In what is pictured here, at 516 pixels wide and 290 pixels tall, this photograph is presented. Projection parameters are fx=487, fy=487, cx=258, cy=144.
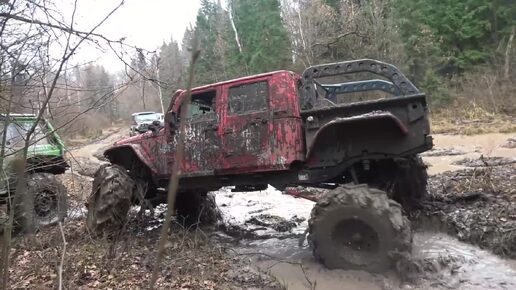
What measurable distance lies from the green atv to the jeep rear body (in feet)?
4.31

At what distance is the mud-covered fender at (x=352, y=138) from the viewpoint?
5293mm

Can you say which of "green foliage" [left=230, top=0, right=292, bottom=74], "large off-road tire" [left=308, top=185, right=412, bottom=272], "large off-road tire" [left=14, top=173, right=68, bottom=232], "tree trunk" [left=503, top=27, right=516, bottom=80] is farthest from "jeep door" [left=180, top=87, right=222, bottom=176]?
"green foliage" [left=230, top=0, right=292, bottom=74]

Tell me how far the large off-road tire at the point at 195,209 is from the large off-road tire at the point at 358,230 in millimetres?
3301

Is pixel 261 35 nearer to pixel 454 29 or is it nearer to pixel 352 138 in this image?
pixel 454 29

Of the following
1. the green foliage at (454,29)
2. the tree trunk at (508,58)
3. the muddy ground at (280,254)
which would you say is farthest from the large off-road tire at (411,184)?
the green foliage at (454,29)

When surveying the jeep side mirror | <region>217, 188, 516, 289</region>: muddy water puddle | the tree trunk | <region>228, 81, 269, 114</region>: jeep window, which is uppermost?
the tree trunk

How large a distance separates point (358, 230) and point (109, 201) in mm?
3312

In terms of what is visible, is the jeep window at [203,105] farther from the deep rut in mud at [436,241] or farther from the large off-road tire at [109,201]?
the deep rut in mud at [436,241]

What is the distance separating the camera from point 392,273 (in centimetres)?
485

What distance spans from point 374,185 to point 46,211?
15.4 ft

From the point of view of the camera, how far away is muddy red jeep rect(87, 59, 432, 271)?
5.02 meters

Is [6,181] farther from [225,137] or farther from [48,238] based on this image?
[225,137]

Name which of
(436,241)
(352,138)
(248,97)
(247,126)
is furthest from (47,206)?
(436,241)

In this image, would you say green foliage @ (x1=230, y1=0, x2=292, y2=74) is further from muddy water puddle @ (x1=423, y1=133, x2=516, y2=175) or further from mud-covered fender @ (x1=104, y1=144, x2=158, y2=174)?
mud-covered fender @ (x1=104, y1=144, x2=158, y2=174)
